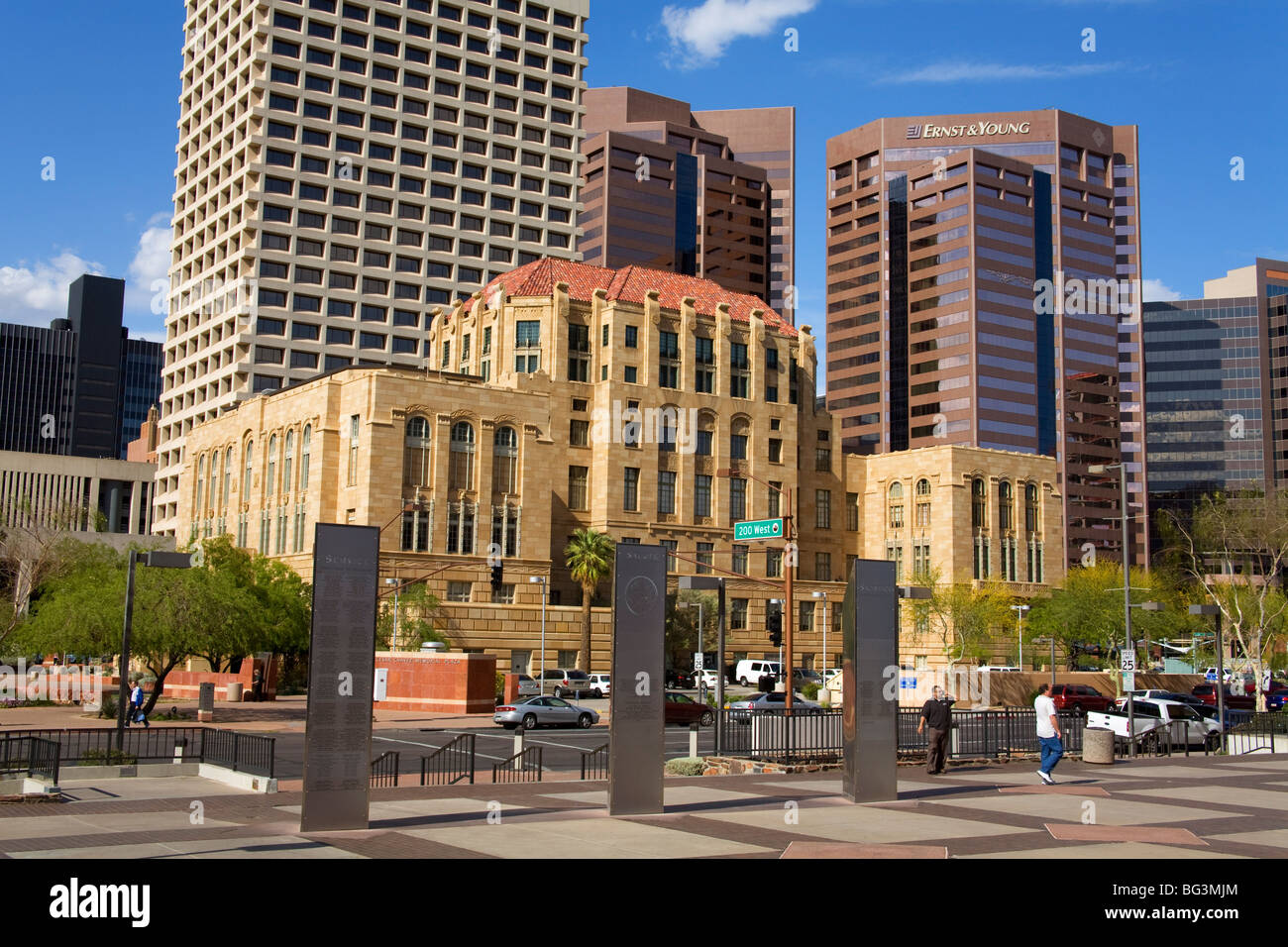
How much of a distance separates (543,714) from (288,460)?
46.0 metres

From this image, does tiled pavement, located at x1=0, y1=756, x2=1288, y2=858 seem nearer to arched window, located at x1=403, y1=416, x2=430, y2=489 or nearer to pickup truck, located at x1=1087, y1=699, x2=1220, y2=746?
pickup truck, located at x1=1087, y1=699, x2=1220, y2=746

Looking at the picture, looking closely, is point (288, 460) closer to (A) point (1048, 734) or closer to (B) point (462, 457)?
(B) point (462, 457)

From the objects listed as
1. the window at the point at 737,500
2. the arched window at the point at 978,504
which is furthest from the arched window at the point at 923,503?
the window at the point at 737,500

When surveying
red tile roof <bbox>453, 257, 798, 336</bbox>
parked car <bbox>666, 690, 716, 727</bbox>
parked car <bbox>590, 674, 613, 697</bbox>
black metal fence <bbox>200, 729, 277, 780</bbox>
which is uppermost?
red tile roof <bbox>453, 257, 798, 336</bbox>

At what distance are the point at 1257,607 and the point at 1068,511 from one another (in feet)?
319

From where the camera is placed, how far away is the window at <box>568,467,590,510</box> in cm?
9262

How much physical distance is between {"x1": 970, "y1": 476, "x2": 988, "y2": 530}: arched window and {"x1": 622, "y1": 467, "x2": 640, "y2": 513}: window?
29099 millimetres

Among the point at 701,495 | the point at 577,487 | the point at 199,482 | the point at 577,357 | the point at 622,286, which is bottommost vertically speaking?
the point at 701,495

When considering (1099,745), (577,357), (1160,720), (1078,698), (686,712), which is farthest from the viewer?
(577,357)

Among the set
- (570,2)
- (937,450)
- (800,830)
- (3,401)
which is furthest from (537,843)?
(3,401)

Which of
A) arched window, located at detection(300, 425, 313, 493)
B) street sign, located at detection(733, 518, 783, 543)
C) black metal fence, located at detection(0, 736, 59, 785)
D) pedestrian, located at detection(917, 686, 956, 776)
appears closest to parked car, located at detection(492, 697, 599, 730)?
street sign, located at detection(733, 518, 783, 543)

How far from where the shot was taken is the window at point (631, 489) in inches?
3664

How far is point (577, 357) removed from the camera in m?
94.2

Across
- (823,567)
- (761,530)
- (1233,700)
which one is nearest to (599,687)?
(1233,700)
